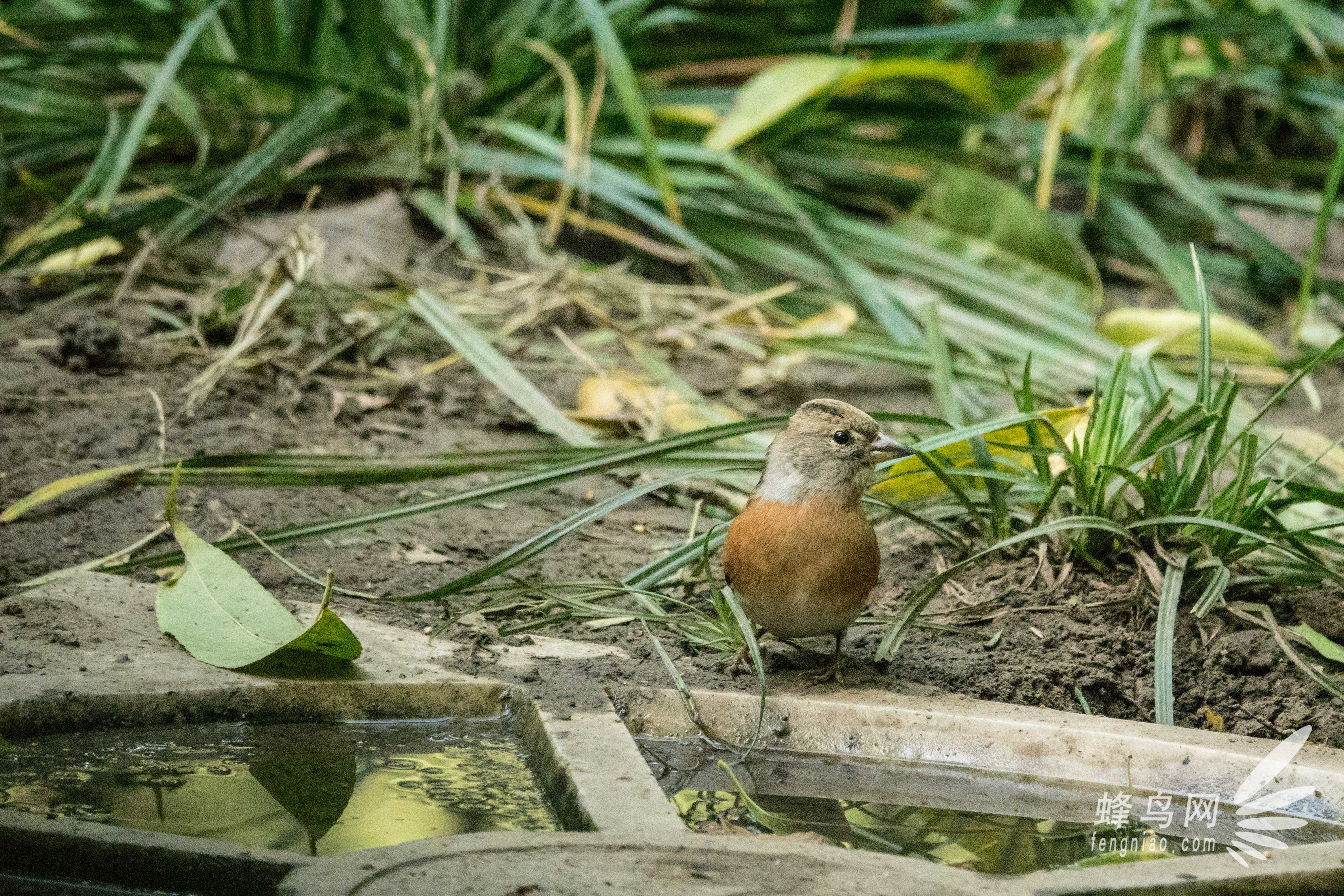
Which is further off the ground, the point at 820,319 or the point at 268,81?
→ the point at 268,81

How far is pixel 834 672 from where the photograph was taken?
7.61 feet

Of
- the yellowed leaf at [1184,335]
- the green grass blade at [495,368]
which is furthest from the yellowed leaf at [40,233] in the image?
the yellowed leaf at [1184,335]

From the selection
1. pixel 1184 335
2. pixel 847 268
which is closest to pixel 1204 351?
pixel 1184 335

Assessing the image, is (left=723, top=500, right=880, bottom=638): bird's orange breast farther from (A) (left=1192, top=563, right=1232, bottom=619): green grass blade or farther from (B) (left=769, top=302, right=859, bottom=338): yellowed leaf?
(B) (left=769, top=302, right=859, bottom=338): yellowed leaf

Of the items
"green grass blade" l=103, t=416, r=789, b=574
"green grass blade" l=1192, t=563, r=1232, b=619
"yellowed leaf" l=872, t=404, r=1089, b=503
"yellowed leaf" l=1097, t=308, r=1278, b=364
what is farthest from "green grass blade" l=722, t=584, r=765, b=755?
"yellowed leaf" l=1097, t=308, r=1278, b=364

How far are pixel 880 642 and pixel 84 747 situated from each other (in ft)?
4.90

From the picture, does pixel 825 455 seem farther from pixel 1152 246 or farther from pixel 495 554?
pixel 1152 246

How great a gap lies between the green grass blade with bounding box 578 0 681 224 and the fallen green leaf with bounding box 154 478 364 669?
2.55 m

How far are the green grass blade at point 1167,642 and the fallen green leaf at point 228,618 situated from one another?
1.45 meters

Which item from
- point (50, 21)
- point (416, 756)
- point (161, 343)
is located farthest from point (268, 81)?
point (416, 756)

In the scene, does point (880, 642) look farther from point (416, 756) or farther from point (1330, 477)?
point (1330, 477)

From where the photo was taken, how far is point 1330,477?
3.48 m

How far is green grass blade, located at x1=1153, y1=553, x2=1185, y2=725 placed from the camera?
221 cm

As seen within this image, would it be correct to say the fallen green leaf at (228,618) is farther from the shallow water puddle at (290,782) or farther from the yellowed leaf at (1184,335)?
the yellowed leaf at (1184,335)
